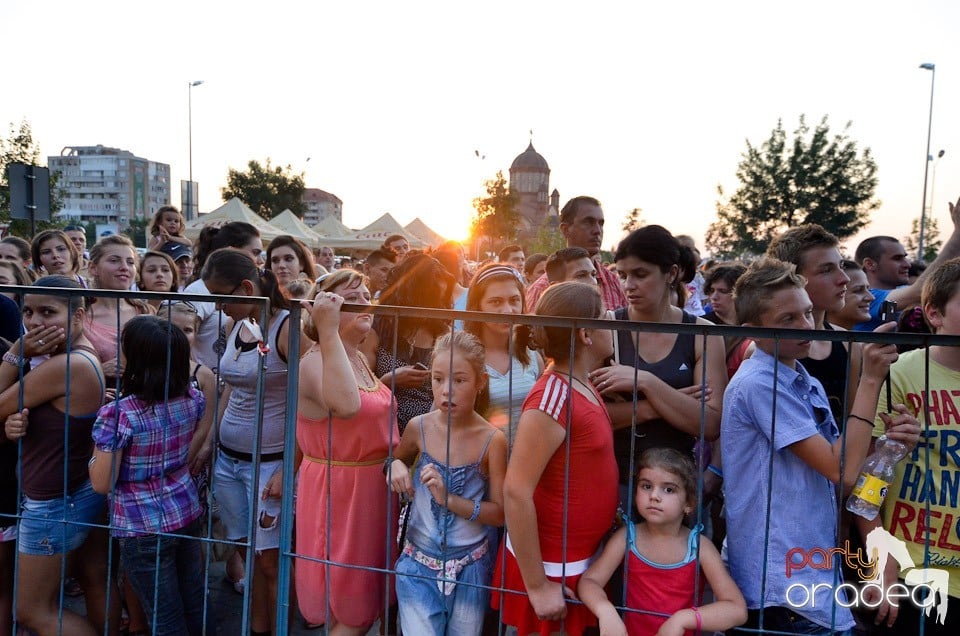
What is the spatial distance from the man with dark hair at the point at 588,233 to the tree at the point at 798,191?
85.9 ft

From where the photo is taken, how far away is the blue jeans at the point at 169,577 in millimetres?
2852

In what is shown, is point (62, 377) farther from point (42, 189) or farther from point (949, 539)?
point (42, 189)

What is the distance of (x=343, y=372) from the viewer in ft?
8.24

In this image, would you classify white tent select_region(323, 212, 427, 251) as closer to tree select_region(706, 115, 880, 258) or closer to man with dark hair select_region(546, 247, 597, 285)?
tree select_region(706, 115, 880, 258)

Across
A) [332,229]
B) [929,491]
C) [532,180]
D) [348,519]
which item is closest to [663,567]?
[929,491]

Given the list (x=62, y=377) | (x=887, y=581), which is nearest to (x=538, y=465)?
(x=887, y=581)

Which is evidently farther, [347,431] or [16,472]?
[16,472]

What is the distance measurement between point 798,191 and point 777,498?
30412 mm

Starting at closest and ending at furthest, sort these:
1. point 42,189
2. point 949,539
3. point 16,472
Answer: point 949,539 → point 16,472 → point 42,189

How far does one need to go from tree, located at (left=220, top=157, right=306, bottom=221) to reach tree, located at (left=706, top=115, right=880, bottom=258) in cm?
4070

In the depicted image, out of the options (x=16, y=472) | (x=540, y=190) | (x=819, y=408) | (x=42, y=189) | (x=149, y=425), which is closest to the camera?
(x=819, y=408)

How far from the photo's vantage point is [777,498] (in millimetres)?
2215

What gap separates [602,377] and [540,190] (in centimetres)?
10765

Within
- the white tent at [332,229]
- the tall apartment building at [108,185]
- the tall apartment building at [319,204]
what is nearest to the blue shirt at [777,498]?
the white tent at [332,229]
